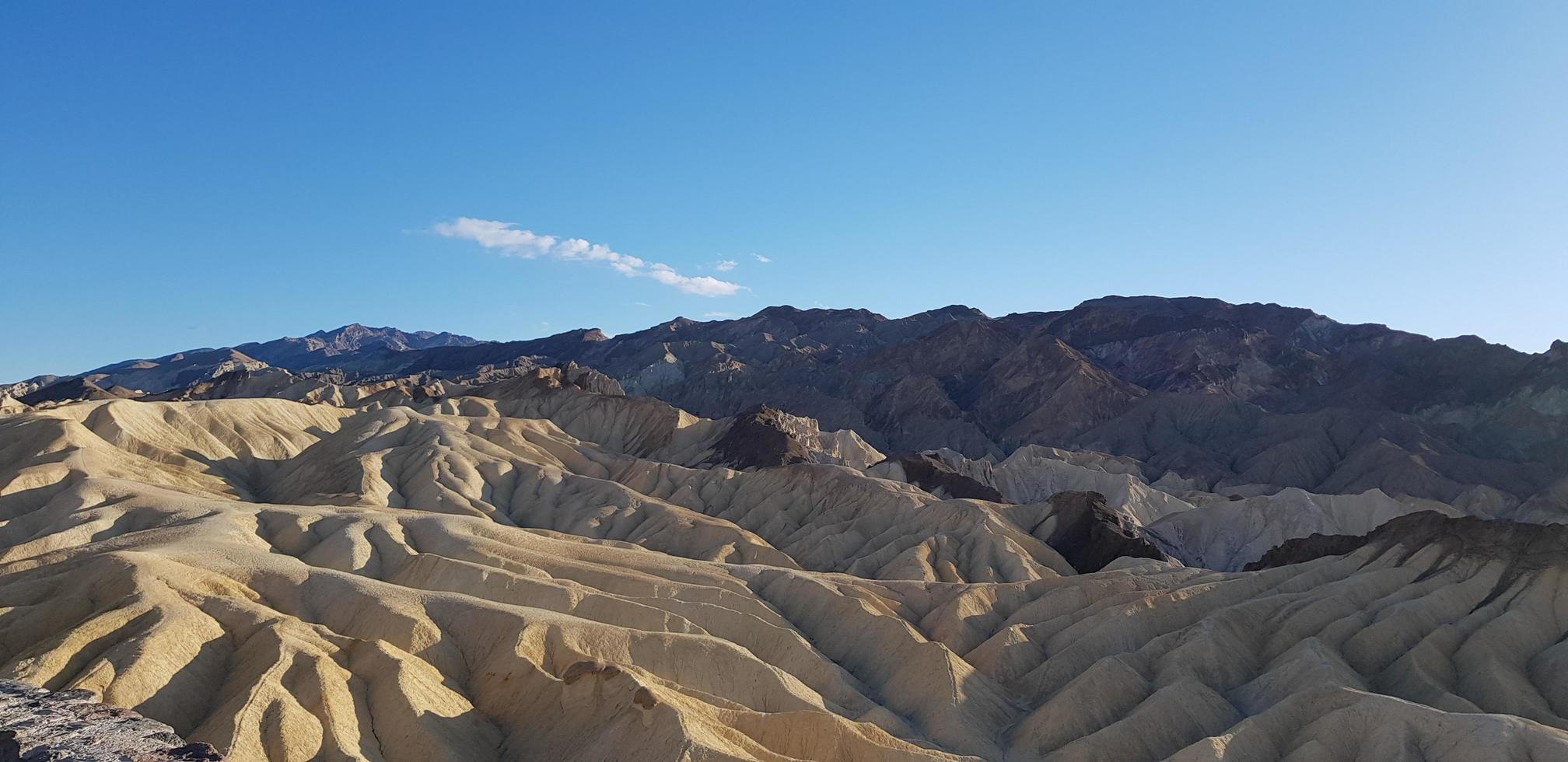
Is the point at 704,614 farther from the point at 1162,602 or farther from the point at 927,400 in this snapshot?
the point at 927,400

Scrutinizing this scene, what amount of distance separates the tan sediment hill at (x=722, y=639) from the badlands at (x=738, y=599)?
16 centimetres

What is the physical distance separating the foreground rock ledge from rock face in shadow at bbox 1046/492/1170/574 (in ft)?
200

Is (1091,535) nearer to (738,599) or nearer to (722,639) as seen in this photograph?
(738,599)

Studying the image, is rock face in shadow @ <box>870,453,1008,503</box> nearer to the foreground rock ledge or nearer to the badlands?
the badlands

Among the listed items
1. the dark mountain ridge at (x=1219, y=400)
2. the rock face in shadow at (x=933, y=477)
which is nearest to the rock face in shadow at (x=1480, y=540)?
the rock face in shadow at (x=933, y=477)

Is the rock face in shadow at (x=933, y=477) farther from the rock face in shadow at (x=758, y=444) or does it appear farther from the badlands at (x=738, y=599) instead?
the rock face in shadow at (x=758, y=444)

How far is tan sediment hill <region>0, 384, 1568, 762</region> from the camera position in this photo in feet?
108

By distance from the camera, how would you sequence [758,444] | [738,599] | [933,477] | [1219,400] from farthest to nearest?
[1219,400], [758,444], [933,477], [738,599]

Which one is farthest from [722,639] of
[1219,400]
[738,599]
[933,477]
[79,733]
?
[1219,400]

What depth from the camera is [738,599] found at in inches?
1950

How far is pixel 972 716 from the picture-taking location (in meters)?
40.8

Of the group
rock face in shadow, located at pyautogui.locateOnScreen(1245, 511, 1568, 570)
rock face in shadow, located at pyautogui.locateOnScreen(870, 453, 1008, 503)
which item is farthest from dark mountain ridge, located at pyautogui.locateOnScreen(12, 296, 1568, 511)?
rock face in shadow, located at pyautogui.locateOnScreen(1245, 511, 1568, 570)

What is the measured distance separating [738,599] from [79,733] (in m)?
28.8

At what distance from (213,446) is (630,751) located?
69.3m
